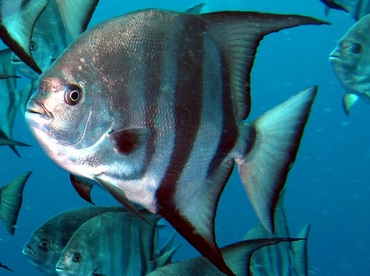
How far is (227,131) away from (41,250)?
2.51 m

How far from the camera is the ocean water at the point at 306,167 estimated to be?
51.4 metres

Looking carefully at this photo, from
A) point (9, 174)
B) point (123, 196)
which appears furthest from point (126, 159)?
point (9, 174)

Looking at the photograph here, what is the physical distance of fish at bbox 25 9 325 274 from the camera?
1521mm

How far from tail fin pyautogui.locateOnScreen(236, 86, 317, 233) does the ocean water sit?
40.8 metres

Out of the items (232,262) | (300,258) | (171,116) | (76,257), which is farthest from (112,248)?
(171,116)

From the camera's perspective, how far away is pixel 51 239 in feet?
12.2

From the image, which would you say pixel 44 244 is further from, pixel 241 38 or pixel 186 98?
pixel 241 38

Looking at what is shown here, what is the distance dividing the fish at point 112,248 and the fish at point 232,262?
0.79 m

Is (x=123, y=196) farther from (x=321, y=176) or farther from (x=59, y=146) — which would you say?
(x=321, y=176)

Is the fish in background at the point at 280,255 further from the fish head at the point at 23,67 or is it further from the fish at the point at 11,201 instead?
the fish head at the point at 23,67

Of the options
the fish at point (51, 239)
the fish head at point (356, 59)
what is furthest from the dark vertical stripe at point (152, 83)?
the fish head at point (356, 59)

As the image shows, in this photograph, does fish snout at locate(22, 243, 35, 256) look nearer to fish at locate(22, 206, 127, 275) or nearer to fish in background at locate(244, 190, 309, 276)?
fish at locate(22, 206, 127, 275)

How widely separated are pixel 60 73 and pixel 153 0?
68.5m

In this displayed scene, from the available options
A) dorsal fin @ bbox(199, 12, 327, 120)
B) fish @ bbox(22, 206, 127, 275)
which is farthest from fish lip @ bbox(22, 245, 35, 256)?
A: dorsal fin @ bbox(199, 12, 327, 120)
